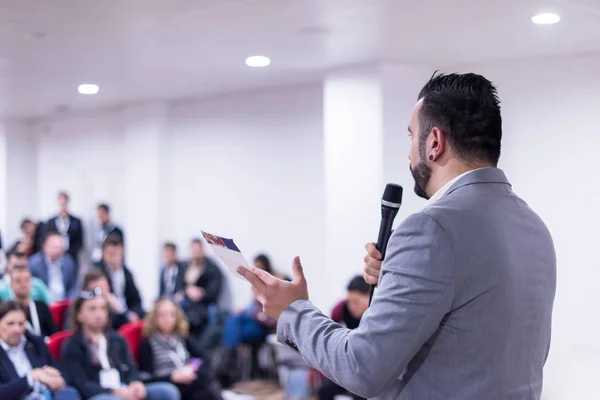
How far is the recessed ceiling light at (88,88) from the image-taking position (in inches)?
306

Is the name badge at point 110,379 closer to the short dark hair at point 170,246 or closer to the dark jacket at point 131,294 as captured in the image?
the dark jacket at point 131,294

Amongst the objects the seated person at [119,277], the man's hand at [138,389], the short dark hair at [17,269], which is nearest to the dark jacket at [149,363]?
the man's hand at [138,389]

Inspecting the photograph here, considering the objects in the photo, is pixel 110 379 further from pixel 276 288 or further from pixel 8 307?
pixel 276 288

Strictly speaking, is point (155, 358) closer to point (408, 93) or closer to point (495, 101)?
point (408, 93)

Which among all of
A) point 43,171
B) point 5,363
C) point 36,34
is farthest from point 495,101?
point 43,171

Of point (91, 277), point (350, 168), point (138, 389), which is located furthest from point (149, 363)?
point (350, 168)

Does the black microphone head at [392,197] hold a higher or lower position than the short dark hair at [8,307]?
higher

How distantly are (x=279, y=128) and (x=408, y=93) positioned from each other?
1720mm

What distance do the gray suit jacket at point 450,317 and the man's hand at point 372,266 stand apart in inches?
8.8

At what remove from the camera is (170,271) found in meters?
8.51

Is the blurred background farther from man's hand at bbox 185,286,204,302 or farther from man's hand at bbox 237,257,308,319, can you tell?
man's hand at bbox 237,257,308,319

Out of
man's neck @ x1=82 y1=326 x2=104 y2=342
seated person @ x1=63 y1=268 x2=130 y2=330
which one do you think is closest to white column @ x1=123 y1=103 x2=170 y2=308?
seated person @ x1=63 y1=268 x2=130 y2=330

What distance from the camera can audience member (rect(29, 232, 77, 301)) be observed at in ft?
25.6

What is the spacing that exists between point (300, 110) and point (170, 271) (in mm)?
2349
